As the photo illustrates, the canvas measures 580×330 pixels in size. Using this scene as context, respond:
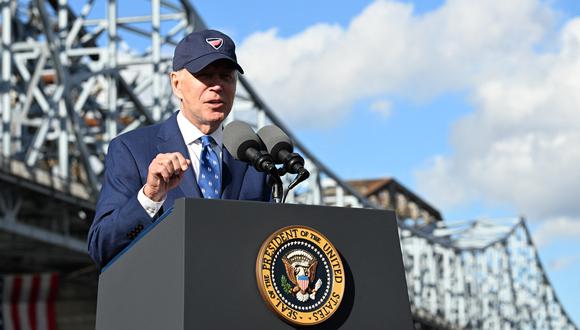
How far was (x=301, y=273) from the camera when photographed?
3.23 m

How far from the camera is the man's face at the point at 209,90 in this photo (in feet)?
12.6

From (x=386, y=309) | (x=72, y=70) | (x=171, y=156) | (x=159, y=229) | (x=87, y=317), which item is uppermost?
A: (x=72, y=70)

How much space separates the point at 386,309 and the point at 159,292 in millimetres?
623

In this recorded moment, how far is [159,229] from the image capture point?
Answer: 3.32 meters

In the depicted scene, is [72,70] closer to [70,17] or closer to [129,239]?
[70,17]

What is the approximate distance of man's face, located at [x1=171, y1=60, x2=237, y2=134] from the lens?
3.85 m

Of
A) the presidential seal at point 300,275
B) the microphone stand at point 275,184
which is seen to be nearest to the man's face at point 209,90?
the microphone stand at point 275,184

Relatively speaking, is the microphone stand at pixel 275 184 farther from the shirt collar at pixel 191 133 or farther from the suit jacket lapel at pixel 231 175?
the shirt collar at pixel 191 133

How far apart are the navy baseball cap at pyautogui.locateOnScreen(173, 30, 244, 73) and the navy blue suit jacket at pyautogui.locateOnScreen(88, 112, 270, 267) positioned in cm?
26

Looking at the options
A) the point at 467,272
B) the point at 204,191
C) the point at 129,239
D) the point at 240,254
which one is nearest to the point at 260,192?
the point at 204,191

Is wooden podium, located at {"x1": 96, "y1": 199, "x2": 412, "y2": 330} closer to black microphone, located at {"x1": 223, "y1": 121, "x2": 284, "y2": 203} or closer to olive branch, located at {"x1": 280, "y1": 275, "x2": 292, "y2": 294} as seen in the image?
olive branch, located at {"x1": 280, "y1": 275, "x2": 292, "y2": 294}

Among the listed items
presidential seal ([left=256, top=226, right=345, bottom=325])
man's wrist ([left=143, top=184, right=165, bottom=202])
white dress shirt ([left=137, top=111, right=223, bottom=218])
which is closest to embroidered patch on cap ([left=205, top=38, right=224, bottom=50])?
white dress shirt ([left=137, top=111, right=223, bottom=218])

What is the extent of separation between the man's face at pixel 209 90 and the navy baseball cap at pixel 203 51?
2 cm

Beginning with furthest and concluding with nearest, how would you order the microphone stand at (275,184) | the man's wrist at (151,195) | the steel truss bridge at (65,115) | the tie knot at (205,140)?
the steel truss bridge at (65,115), the tie knot at (205,140), the microphone stand at (275,184), the man's wrist at (151,195)
